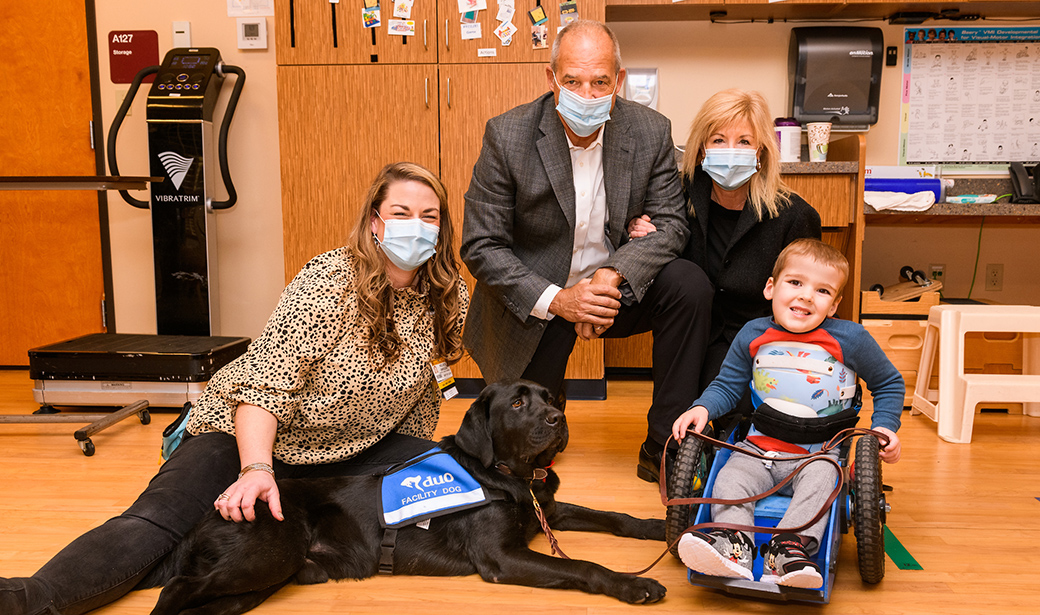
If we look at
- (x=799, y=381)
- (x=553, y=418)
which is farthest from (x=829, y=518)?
(x=553, y=418)

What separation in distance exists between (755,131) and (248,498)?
157 centimetres

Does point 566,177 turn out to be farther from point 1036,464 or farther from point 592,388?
point 1036,464

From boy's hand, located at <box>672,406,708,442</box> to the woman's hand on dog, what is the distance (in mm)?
806

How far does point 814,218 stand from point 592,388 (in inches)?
49.9

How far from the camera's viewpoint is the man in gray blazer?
1.97 m

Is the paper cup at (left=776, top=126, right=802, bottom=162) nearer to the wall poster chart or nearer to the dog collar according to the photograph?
the wall poster chart

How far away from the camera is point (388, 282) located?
5.37 feet

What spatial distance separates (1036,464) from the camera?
2227mm

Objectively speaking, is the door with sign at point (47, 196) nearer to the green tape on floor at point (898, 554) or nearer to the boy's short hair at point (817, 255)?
the boy's short hair at point (817, 255)

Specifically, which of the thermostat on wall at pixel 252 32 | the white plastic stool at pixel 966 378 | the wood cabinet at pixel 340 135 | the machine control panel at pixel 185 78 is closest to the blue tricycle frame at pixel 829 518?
the white plastic stool at pixel 966 378

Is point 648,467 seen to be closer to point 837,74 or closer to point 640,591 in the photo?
point 640,591

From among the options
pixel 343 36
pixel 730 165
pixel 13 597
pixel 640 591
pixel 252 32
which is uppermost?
pixel 252 32

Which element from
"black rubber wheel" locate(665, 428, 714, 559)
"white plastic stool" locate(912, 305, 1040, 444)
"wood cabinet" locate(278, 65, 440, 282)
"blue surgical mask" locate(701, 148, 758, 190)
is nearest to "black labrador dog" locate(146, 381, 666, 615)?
"black rubber wheel" locate(665, 428, 714, 559)

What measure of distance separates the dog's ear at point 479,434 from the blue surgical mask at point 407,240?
1.15 feet
